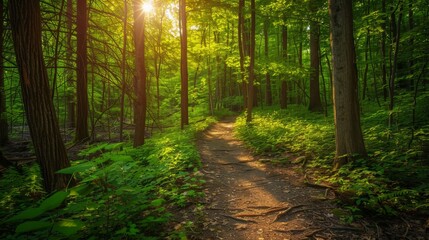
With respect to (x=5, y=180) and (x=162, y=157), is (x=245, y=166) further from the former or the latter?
(x=5, y=180)

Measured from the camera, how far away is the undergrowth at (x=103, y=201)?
2131 mm

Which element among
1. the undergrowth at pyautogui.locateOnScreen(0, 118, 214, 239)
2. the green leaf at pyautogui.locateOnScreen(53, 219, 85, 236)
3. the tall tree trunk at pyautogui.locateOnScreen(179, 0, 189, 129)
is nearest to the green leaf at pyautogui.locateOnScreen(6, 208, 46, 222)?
the undergrowth at pyautogui.locateOnScreen(0, 118, 214, 239)

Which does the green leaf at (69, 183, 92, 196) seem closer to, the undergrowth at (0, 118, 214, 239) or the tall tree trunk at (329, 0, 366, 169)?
the undergrowth at (0, 118, 214, 239)

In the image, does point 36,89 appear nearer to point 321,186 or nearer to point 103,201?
point 103,201

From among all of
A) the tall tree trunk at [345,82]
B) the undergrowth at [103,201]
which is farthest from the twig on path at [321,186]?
the undergrowth at [103,201]

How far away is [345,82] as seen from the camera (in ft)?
17.8

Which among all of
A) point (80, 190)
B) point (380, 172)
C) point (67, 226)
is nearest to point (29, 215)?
point (67, 226)

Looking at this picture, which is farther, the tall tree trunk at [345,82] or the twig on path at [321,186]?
the tall tree trunk at [345,82]

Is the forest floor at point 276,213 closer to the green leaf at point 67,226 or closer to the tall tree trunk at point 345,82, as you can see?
the tall tree trunk at point 345,82

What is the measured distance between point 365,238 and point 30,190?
5941mm

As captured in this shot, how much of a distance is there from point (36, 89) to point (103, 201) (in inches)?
90.0

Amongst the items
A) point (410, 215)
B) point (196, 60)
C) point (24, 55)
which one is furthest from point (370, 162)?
point (196, 60)

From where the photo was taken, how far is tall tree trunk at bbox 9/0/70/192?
13.1 ft

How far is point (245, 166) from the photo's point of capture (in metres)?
7.41
